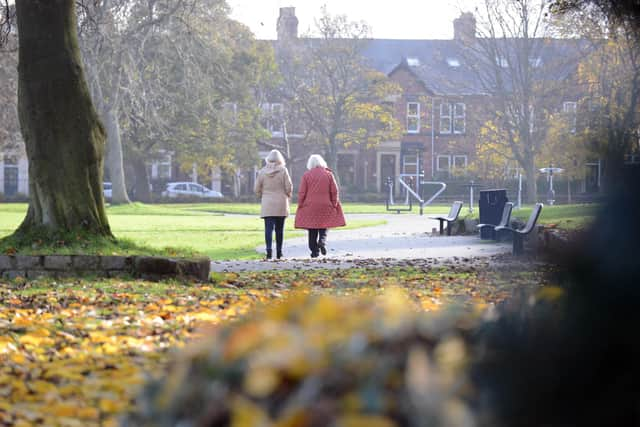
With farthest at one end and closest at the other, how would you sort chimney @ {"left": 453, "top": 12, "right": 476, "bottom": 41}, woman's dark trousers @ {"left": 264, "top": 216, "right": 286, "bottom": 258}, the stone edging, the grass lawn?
chimney @ {"left": 453, "top": 12, "right": 476, "bottom": 41} → the grass lawn → woman's dark trousers @ {"left": 264, "top": 216, "right": 286, "bottom": 258} → the stone edging

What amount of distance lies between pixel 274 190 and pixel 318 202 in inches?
32.4

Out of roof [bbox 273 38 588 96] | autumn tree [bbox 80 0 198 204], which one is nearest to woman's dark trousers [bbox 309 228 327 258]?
autumn tree [bbox 80 0 198 204]

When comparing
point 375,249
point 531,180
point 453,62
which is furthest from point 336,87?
point 375,249

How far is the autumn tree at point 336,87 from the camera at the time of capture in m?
61.1

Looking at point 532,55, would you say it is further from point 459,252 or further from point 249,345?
point 249,345

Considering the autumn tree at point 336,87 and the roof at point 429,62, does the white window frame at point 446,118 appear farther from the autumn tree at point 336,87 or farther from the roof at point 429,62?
the autumn tree at point 336,87

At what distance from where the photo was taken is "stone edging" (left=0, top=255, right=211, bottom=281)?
35.5ft

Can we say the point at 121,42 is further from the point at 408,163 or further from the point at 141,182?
the point at 408,163

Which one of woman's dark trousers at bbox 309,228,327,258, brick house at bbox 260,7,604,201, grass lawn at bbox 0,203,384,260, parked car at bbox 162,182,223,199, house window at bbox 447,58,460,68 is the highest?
house window at bbox 447,58,460,68

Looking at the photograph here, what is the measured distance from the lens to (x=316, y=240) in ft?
55.0

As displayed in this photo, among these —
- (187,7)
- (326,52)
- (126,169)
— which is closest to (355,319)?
(187,7)

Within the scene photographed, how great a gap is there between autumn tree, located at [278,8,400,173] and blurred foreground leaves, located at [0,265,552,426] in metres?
48.6

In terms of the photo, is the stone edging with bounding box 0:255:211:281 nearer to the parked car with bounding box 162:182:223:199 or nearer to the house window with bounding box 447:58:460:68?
the parked car with bounding box 162:182:223:199

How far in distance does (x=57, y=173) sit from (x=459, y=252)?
7830 mm
